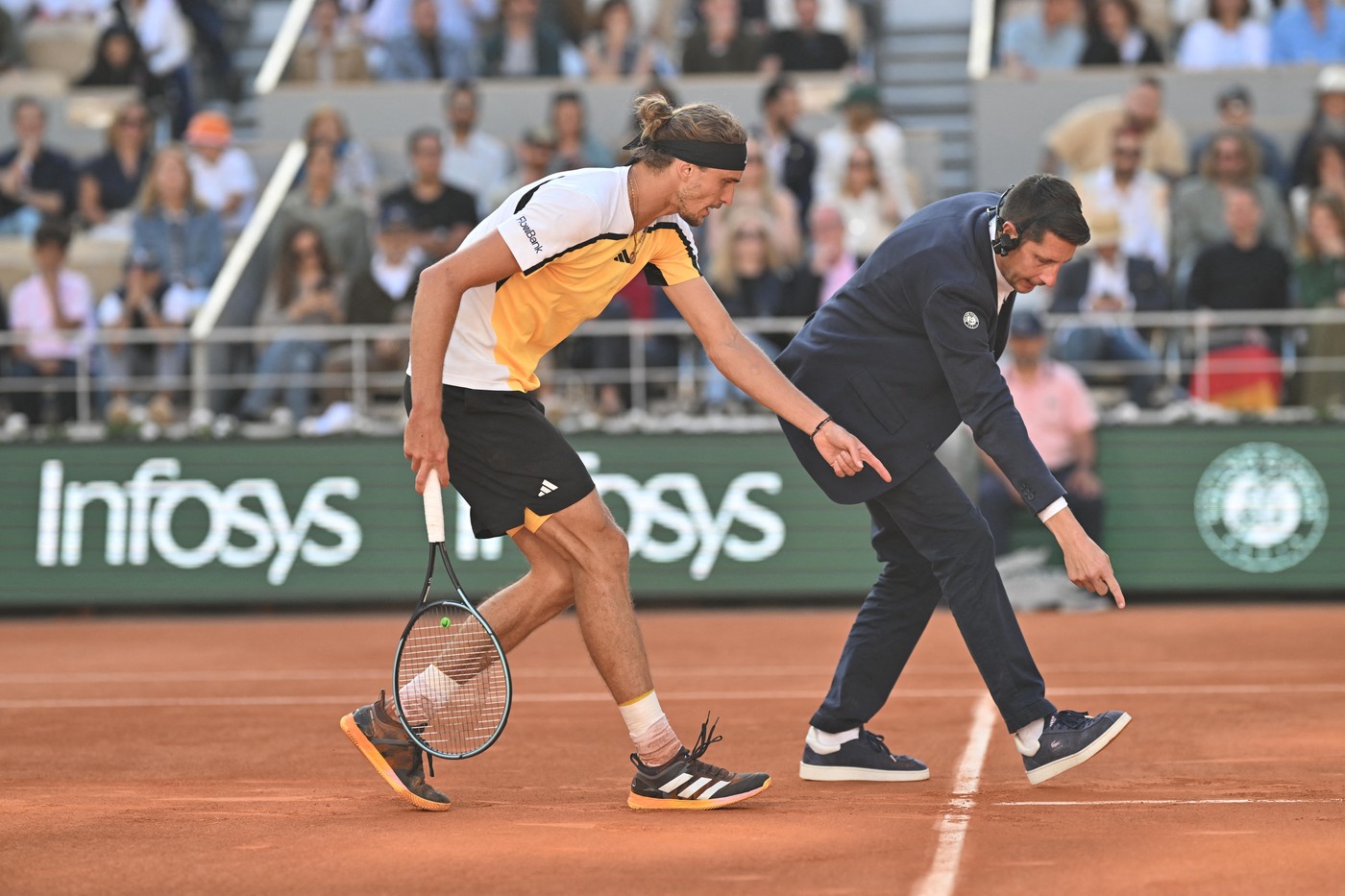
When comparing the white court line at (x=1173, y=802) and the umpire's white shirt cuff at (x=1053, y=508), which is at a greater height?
the umpire's white shirt cuff at (x=1053, y=508)

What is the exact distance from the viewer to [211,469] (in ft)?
40.0

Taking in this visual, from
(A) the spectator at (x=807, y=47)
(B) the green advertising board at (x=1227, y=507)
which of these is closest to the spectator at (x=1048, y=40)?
(A) the spectator at (x=807, y=47)

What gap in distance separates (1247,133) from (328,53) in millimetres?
8096

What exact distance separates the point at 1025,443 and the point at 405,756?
202cm

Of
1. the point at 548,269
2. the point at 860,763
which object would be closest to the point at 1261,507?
the point at 860,763

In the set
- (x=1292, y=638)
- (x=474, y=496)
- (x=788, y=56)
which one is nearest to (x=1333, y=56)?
(x=788, y=56)

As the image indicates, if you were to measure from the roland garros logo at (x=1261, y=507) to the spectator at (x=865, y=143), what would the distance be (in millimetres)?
3349

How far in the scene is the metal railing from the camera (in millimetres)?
12031

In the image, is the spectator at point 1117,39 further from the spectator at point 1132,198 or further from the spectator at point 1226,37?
the spectator at point 1132,198

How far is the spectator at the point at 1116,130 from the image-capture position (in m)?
13.9

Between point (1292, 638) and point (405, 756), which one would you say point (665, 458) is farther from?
point (405, 756)

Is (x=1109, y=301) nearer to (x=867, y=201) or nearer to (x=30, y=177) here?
(x=867, y=201)

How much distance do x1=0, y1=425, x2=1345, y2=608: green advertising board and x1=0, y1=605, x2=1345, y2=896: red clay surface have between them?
1.44 m

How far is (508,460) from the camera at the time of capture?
5504 millimetres
